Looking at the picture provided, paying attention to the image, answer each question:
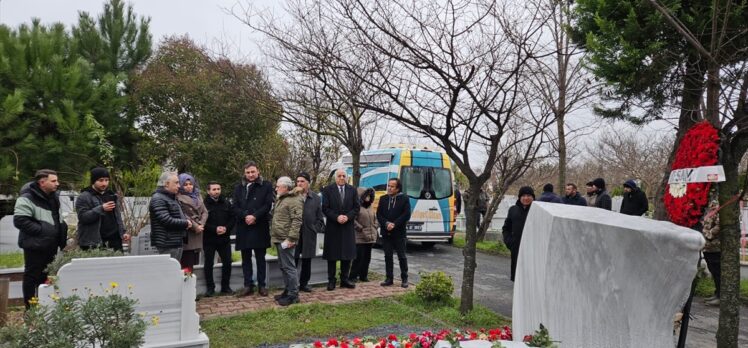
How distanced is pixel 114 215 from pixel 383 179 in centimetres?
781

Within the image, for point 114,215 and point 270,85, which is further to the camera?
point 270,85

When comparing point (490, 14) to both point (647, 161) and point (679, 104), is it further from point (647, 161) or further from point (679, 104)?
point (647, 161)

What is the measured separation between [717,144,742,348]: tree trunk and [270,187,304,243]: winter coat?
14.5 ft

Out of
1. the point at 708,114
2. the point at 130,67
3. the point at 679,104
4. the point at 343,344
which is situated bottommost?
the point at 343,344

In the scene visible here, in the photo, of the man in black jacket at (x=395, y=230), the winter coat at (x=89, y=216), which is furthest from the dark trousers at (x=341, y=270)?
the winter coat at (x=89, y=216)

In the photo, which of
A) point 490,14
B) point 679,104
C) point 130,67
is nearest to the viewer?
point 490,14

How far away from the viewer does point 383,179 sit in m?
12.6

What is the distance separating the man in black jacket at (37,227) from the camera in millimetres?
4969

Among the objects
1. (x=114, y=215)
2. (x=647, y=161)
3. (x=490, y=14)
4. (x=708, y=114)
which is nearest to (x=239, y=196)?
(x=114, y=215)

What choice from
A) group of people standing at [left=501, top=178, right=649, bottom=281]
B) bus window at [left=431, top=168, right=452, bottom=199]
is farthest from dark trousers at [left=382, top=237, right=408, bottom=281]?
bus window at [left=431, top=168, right=452, bottom=199]

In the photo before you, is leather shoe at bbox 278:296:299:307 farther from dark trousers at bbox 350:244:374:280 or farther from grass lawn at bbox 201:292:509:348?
dark trousers at bbox 350:244:374:280

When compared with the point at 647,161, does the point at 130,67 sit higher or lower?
higher

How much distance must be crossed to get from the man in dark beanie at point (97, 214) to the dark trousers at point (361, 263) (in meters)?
3.60

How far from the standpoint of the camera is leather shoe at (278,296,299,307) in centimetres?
594
